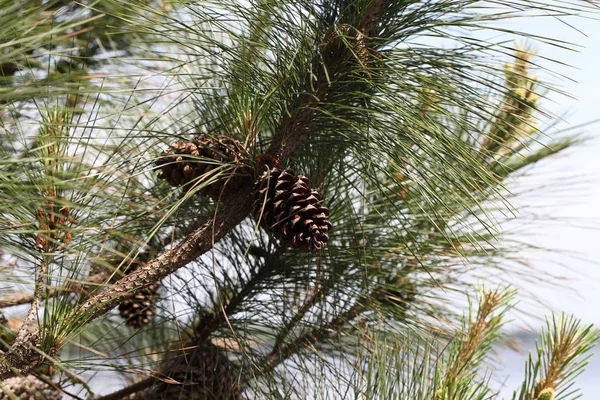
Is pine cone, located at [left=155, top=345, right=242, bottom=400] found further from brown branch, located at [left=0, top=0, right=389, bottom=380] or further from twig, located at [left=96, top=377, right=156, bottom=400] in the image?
brown branch, located at [left=0, top=0, right=389, bottom=380]

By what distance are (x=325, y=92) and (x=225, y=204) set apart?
0.42 feet

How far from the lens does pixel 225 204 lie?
0.60 m

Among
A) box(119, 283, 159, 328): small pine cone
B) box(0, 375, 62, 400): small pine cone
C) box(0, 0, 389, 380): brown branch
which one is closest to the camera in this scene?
box(0, 0, 389, 380): brown branch

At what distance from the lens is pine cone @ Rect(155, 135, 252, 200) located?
597mm

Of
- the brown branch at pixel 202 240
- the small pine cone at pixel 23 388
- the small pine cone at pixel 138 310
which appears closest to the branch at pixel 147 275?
the brown branch at pixel 202 240

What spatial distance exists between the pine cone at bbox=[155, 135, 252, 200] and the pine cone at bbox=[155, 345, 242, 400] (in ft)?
0.66

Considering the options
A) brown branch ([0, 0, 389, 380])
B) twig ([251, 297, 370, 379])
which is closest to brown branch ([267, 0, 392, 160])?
brown branch ([0, 0, 389, 380])

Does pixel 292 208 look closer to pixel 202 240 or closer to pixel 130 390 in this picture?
pixel 202 240

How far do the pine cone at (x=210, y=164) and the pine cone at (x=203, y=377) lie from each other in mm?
202

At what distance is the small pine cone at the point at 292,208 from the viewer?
578mm

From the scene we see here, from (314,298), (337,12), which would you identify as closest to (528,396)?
(314,298)

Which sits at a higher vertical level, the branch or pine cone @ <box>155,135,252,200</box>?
pine cone @ <box>155,135,252,200</box>

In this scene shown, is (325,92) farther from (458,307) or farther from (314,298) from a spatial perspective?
(458,307)

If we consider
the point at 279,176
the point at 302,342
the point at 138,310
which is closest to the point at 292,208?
the point at 279,176
